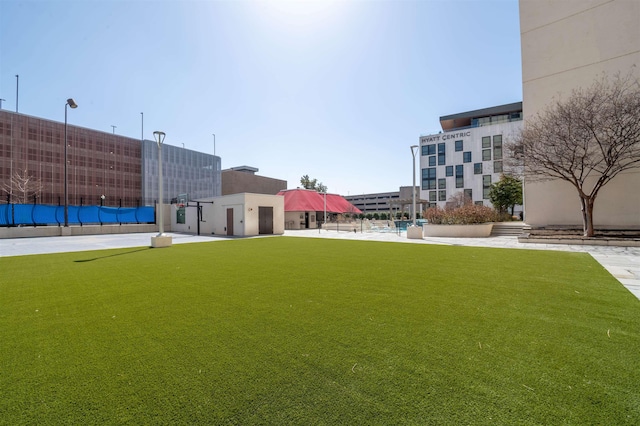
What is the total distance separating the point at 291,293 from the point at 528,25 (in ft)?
86.7

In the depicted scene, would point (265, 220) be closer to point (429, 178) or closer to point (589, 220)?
point (589, 220)

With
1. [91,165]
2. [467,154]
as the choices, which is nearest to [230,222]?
[467,154]

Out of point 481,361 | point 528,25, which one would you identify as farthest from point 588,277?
point 528,25

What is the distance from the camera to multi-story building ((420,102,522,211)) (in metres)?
49.2

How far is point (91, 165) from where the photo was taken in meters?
54.2

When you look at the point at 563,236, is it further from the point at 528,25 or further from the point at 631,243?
the point at 528,25

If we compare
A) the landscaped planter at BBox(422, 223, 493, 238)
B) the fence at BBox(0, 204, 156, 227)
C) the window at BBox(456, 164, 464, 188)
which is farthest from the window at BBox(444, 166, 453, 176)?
the fence at BBox(0, 204, 156, 227)

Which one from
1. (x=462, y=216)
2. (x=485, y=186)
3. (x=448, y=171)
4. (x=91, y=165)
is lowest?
(x=462, y=216)

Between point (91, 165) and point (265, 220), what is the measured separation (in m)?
47.7

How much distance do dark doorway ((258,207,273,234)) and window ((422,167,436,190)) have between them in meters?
39.5

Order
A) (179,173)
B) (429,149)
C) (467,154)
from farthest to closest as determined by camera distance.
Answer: (179,173)
(429,149)
(467,154)

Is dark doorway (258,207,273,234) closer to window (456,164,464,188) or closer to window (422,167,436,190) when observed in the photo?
window (422,167,436,190)

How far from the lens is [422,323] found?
13.5 ft

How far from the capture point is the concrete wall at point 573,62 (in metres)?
17.3
